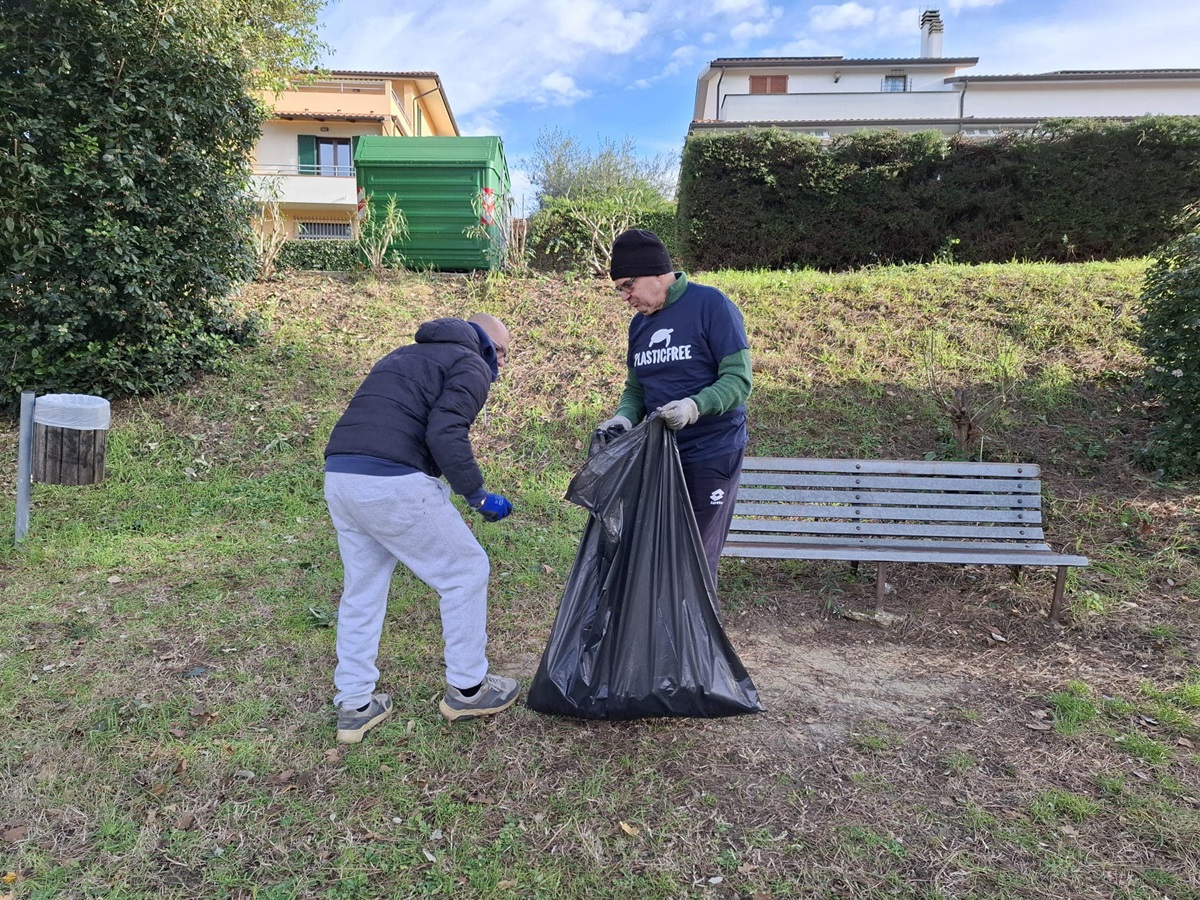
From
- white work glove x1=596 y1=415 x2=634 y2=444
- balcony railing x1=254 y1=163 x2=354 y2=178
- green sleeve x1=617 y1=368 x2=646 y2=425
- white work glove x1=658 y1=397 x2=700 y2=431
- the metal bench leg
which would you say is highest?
balcony railing x1=254 y1=163 x2=354 y2=178

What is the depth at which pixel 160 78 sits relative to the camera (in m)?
5.96

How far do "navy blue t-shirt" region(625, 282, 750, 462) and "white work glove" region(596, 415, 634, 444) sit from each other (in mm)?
120

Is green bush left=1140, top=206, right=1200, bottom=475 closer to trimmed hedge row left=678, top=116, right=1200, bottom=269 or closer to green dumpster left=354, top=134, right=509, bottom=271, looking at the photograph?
trimmed hedge row left=678, top=116, right=1200, bottom=269

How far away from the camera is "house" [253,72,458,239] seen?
82.3 feet

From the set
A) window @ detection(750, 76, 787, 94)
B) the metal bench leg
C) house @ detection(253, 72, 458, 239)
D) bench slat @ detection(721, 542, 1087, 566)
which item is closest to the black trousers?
bench slat @ detection(721, 542, 1087, 566)

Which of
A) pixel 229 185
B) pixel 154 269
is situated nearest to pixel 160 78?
pixel 229 185

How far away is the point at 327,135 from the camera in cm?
2602

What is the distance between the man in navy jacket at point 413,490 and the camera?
240 centimetres

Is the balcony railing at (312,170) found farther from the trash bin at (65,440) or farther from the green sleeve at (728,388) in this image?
Answer: the green sleeve at (728,388)

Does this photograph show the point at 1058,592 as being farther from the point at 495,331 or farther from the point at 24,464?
the point at 24,464

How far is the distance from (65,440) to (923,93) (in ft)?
81.1

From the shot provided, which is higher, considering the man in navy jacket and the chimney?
the chimney

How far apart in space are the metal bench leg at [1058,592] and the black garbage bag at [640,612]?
84.6 inches

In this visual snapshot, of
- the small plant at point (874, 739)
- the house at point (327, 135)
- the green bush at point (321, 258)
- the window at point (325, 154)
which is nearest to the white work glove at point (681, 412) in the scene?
the small plant at point (874, 739)
